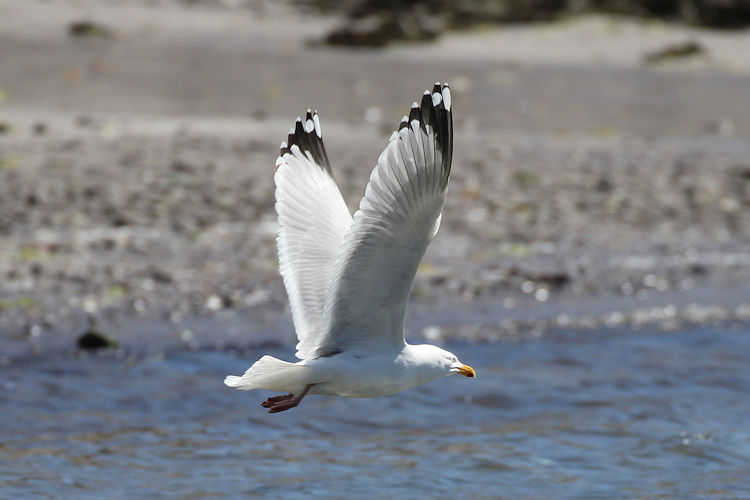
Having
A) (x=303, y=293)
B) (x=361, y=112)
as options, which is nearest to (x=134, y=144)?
(x=361, y=112)

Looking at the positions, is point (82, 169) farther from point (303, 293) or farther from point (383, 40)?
point (383, 40)

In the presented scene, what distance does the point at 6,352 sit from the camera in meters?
7.73

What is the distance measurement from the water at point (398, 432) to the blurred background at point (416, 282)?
0.07 ft

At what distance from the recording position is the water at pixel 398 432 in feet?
21.5

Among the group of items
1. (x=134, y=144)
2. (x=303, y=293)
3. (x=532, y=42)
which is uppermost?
(x=532, y=42)

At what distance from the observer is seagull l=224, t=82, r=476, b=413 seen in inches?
180

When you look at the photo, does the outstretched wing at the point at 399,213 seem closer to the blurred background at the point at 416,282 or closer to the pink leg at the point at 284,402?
the pink leg at the point at 284,402

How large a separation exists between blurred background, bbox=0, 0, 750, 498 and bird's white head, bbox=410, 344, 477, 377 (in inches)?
52.7

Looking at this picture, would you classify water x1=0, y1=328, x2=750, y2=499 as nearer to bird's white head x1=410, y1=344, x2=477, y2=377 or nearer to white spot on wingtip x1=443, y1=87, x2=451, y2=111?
bird's white head x1=410, y1=344, x2=477, y2=377

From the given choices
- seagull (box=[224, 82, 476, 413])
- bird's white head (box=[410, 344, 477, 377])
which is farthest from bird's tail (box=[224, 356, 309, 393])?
bird's white head (box=[410, 344, 477, 377])

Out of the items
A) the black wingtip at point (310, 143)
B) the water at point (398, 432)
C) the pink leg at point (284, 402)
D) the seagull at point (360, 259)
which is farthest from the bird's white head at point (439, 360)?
the water at point (398, 432)

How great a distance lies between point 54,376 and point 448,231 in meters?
3.90

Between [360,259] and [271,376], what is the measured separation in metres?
0.68

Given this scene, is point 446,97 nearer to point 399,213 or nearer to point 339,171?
point 399,213
